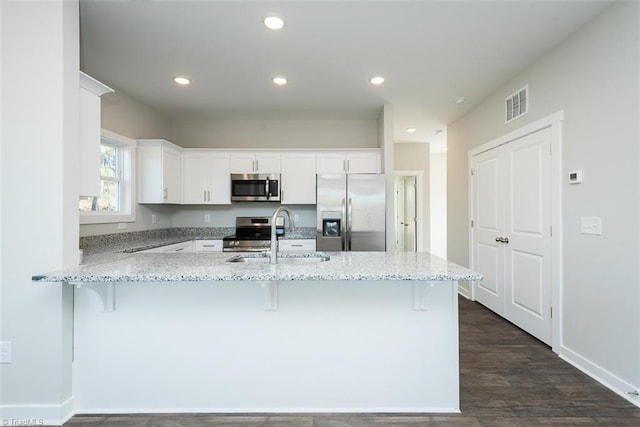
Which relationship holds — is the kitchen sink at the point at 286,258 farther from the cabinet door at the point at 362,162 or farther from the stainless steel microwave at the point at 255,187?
the cabinet door at the point at 362,162

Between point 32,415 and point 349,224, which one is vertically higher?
point 349,224

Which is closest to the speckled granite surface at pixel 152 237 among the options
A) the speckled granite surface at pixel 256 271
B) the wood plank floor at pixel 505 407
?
the speckled granite surface at pixel 256 271

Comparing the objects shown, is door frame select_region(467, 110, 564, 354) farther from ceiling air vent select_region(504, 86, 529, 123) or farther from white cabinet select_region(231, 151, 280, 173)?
white cabinet select_region(231, 151, 280, 173)

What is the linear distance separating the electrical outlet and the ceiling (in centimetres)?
221

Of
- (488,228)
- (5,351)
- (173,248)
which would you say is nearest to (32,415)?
(5,351)

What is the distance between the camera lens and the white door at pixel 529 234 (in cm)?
284

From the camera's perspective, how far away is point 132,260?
6.75 feet

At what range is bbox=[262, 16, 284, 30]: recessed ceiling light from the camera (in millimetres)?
2297

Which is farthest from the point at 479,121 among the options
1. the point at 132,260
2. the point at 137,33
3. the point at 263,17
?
the point at 132,260

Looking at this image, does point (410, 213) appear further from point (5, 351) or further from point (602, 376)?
point (5, 351)

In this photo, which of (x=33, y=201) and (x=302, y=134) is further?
(x=302, y=134)

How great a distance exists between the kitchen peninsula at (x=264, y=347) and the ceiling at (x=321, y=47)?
176cm

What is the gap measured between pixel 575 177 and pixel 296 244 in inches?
119

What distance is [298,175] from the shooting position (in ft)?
14.7
